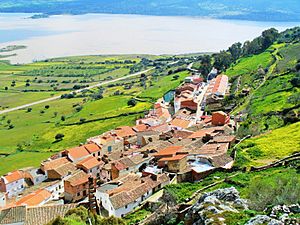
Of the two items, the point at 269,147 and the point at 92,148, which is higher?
the point at 269,147

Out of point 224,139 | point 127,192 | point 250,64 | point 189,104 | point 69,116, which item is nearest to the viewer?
point 127,192

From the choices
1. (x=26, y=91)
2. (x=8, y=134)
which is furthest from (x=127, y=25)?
(x=8, y=134)

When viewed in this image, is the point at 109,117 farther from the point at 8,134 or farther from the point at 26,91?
the point at 26,91

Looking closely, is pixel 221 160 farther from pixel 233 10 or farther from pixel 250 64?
pixel 233 10

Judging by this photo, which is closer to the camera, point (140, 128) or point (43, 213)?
point (43, 213)

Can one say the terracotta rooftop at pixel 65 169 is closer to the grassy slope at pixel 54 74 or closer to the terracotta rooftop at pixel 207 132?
the terracotta rooftop at pixel 207 132

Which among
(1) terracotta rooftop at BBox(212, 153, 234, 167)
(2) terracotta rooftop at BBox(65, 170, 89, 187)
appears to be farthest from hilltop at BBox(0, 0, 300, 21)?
(1) terracotta rooftop at BBox(212, 153, 234, 167)

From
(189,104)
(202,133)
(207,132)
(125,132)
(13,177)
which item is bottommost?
(13,177)

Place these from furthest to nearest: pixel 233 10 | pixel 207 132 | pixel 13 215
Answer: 1. pixel 233 10
2. pixel 207 132
3. pixel 13 215

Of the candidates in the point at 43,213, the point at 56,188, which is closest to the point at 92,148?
the point at 56,188
